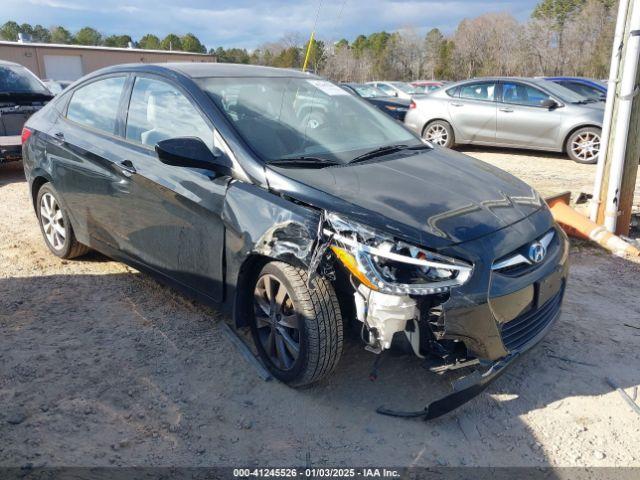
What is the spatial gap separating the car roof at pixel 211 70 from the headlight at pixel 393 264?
1.74 metres

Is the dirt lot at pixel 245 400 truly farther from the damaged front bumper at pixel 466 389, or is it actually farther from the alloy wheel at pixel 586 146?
the alloy wheel at pixel 586 146

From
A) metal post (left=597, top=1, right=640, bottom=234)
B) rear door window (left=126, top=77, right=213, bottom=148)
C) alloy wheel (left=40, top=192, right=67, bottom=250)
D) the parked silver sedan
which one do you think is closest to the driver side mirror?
rear door window (left=126, top=77, right=213, bottom=148)

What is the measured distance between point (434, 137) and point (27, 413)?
987 cm

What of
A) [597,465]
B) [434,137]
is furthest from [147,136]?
[434,137]

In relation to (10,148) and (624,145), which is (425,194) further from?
(10,148)

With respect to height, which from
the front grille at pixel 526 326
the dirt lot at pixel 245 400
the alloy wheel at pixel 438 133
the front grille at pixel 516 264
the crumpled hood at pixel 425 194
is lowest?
the dirt lot at pixel 245 400

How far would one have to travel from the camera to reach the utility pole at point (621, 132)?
5.38 metres

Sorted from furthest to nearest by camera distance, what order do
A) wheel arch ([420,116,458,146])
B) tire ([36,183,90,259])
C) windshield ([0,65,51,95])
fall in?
1. wheel arch ([420,116,458,146])
2. windshield ([0,65,51,95])
3. tire ([36,183,90,259])

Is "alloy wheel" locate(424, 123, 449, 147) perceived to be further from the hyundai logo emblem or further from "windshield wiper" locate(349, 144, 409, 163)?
the hyundai logo emblem

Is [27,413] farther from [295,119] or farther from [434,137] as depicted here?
[434,137]

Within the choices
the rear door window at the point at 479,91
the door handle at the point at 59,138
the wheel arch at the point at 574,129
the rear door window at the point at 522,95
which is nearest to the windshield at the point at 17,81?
the door handle at the point at 59,138

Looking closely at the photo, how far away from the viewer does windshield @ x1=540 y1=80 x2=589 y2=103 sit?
10250 millimetres

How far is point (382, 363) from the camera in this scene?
11.1 ft

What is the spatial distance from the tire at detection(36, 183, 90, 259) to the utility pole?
5061mm
